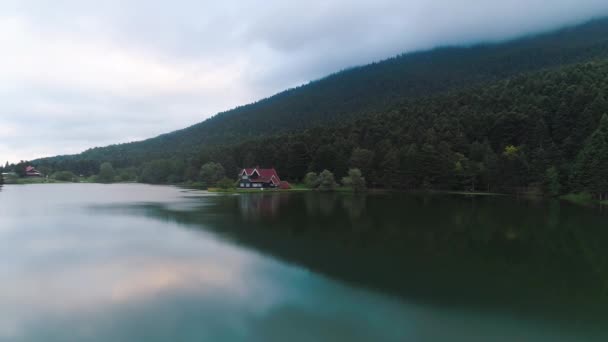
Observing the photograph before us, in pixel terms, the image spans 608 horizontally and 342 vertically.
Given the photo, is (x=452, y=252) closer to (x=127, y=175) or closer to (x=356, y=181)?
(x=356, y=181)

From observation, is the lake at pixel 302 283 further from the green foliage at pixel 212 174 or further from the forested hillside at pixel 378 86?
the forested hillside at pixel 378 86

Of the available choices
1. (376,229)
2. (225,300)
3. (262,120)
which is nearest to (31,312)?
(225,300)

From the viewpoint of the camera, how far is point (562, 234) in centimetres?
1950

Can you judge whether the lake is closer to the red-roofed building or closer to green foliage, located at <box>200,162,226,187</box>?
the red-roofed building

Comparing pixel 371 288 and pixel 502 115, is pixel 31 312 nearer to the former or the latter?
pixel 371 288

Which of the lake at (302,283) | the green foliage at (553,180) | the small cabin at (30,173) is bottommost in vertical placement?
the green foliage at (553,180)

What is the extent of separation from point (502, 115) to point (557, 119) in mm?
7715

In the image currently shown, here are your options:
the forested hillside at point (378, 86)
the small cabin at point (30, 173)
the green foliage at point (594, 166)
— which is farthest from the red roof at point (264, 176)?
the small cabin at point (30, 173)

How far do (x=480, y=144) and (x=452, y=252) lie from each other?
5054 cm

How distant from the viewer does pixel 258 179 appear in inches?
2404

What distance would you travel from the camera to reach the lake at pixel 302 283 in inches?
313

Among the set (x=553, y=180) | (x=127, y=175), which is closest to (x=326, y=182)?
(x=553, y=180)

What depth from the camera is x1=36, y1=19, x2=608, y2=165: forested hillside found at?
11156 centimetres

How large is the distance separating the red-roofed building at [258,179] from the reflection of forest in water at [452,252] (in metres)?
33.9
